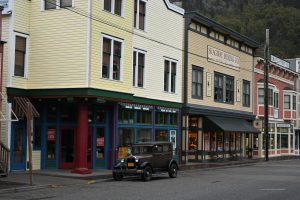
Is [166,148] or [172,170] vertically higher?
[166,148]

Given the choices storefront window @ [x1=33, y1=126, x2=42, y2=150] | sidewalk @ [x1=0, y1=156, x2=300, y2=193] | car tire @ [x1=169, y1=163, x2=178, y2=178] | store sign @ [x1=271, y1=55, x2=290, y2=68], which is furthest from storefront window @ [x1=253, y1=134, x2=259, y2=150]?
storefront window @ [x1=33, y1=126, x2=42, y2=150]

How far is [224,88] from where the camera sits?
41750 mm

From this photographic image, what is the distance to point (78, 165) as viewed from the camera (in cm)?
2444

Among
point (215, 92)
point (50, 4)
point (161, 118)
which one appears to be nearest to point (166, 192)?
point (50, 4)

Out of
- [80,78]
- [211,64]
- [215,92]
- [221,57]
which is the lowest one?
[80,78]

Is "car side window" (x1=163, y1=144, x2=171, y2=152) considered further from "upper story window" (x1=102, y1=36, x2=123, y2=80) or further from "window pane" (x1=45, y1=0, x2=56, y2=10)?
"window pane" (x1=45, y1=0, x2=56, y2=10)

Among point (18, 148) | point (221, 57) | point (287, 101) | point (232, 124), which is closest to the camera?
point (18, 148)

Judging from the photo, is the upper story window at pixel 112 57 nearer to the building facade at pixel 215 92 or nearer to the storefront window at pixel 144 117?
the storefront window at pixel 144 117

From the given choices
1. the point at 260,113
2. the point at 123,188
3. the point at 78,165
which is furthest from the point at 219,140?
the point at 123,188

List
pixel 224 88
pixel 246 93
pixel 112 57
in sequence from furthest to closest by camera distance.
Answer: pixel 246 93 < pixel 224 88 < pixel 112 57

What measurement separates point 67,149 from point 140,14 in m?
9.13

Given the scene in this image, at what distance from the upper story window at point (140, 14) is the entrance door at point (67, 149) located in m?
7.42

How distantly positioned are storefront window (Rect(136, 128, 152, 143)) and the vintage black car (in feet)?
18.1

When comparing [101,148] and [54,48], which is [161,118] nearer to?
[101,148]
